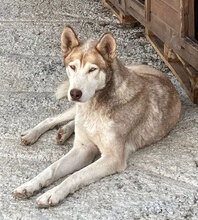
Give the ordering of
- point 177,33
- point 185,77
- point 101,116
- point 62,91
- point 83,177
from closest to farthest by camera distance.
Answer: point 83,177
point 101,116
point 62,91
point 177,33
point 185,77

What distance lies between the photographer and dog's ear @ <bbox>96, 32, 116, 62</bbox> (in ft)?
13.2

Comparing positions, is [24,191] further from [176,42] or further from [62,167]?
[176,42]

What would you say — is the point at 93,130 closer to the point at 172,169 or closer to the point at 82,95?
the point at 82,95

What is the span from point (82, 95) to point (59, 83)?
215 centimetres

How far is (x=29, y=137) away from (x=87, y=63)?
3.51 feet

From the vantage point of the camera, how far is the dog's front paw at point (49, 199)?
3.68m

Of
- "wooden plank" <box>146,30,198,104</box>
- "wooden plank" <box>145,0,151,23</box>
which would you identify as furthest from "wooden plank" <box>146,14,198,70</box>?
"wooden plank" <box>146,30,198,104</box>

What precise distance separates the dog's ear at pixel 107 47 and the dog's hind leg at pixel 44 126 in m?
1.06

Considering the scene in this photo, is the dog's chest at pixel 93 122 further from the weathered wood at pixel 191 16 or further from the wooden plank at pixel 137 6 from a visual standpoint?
the wooden plank at pixel 137 6

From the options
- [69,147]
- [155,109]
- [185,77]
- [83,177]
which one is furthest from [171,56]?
[83,177]

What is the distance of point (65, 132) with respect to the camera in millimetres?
4750

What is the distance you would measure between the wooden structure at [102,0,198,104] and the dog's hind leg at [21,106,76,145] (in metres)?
1.29

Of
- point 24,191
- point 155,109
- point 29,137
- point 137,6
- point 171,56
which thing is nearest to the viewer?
point 24,191

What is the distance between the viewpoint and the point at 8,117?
517cm
